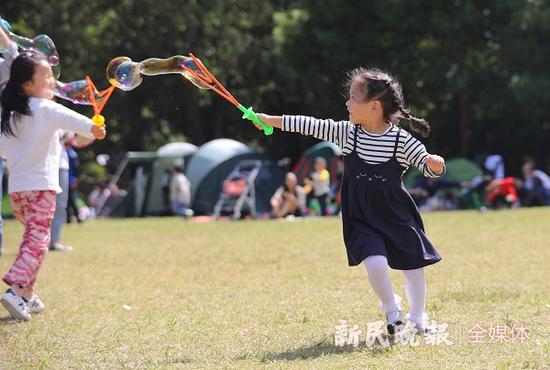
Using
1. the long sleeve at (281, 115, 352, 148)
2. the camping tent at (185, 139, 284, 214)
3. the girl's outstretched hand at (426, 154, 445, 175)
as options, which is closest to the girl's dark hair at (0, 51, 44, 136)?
the long sleeve at (281, 115, 352, 148)

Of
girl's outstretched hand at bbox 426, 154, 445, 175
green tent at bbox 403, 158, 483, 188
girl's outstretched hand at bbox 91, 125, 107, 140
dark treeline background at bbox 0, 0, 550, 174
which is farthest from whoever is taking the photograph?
dark treeline background at bbox 0, 0, 550, 174

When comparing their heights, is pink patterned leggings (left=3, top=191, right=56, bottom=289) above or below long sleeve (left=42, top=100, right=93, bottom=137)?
below

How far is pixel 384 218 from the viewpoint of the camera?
5.34m

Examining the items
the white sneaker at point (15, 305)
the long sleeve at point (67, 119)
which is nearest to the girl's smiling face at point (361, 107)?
the long sleeve at point (67, 119)

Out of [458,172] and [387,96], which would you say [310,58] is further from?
[387,96]

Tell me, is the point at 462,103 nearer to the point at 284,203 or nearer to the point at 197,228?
the point at 284,203

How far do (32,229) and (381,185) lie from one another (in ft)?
8.22

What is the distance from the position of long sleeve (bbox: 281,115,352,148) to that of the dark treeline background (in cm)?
2123

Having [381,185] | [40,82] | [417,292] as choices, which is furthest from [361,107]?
[40,82]

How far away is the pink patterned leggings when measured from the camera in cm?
619

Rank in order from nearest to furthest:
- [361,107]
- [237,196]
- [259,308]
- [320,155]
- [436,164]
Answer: [436,164] < [361,107] < [259,308] < [237,196] < [320,155]

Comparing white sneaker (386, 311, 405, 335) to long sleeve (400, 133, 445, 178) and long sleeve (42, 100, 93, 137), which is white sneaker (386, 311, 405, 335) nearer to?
long sleeve (400, 133, 445, 178)

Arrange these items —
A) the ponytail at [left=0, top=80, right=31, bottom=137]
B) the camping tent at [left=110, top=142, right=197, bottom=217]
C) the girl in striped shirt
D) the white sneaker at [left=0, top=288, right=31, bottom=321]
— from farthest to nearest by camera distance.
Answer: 1. the camping tent at [left=110, top=142, right=197, bottom=217]
2. the ponytail at [left=0, top=80, right=31, bottom=137]
3. the white sneaker at [left=0, top=288, right=31, bottom=321]
4. the girl in striped shirt

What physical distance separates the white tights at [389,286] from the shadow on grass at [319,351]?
26 cm
